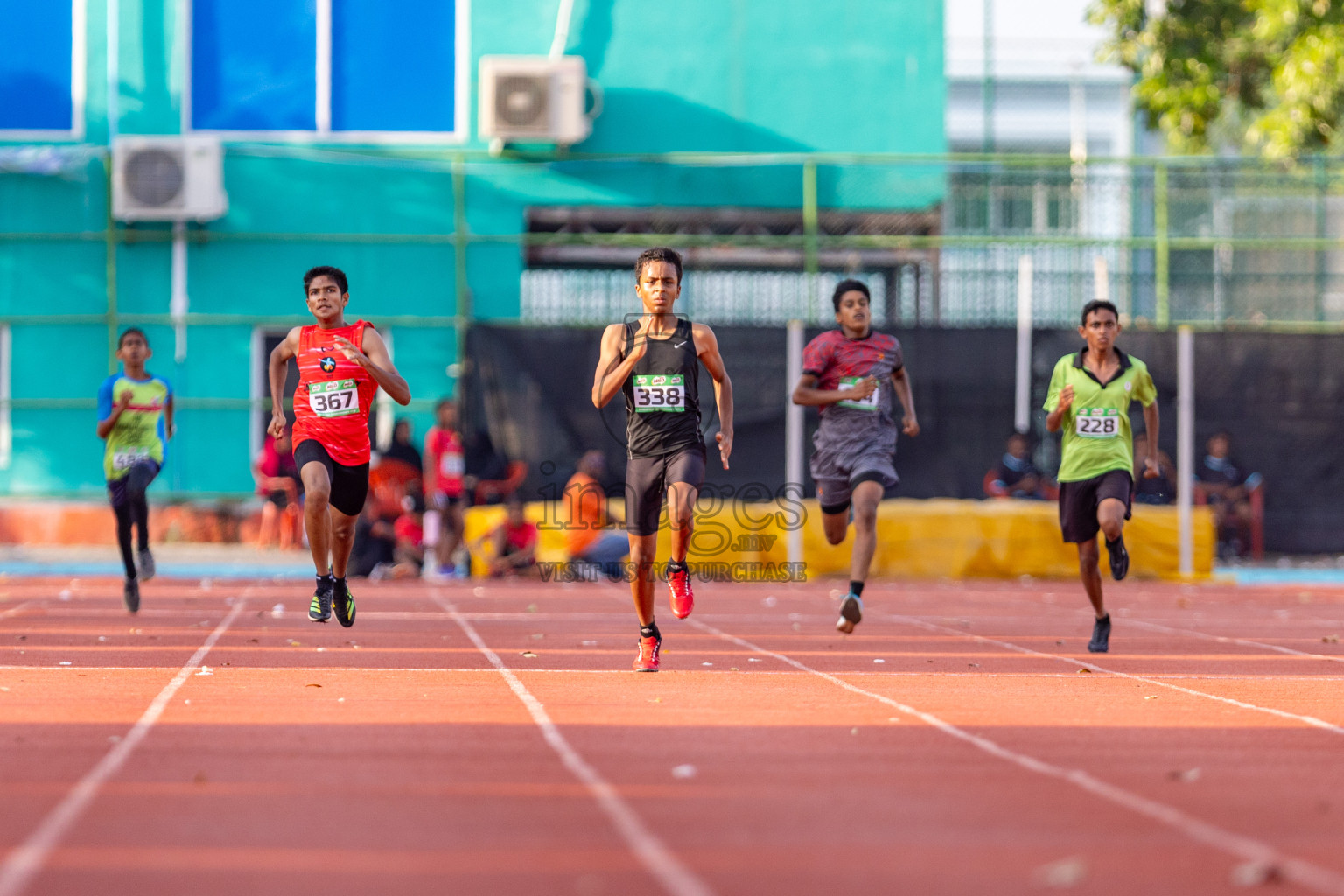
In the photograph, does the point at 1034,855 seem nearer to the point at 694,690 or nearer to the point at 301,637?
the point at 694,690

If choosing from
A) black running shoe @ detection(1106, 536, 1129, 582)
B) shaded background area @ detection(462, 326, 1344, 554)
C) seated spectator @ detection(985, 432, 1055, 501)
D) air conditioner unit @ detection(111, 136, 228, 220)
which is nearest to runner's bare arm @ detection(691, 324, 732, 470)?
black running shoe @ detection(1106, 536, 1129, 582)

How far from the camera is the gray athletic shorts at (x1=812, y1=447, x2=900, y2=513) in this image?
35.2ft

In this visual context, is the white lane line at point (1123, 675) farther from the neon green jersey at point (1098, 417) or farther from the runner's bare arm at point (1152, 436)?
the runner's bare arm at point (1152, 436)

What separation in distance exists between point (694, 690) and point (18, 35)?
60.4 feet

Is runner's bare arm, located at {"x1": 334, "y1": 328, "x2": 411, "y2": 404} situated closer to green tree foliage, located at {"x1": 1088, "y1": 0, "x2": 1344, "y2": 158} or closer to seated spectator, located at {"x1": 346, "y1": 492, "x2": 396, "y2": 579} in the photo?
seated spectator, located at {"x1": 346, "y1": 492, "x2": 396, "y2": 579}

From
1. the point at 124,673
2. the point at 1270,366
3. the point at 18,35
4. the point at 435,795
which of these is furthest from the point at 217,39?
the point at 435,795

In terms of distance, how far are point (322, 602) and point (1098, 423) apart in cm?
454

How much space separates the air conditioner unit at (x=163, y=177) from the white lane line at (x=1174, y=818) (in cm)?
1692

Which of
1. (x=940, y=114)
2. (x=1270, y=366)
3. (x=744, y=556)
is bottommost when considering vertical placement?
(x=744, y=556)

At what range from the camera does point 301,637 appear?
10.8 metres

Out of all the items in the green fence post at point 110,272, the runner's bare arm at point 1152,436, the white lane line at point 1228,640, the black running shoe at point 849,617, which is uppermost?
the green fence post at point 110,272

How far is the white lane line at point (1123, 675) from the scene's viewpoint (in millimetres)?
7238

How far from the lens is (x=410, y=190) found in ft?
75.0

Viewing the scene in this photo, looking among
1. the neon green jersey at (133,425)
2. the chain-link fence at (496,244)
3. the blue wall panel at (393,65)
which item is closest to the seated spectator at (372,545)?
the chain-link fence at (496,244)
